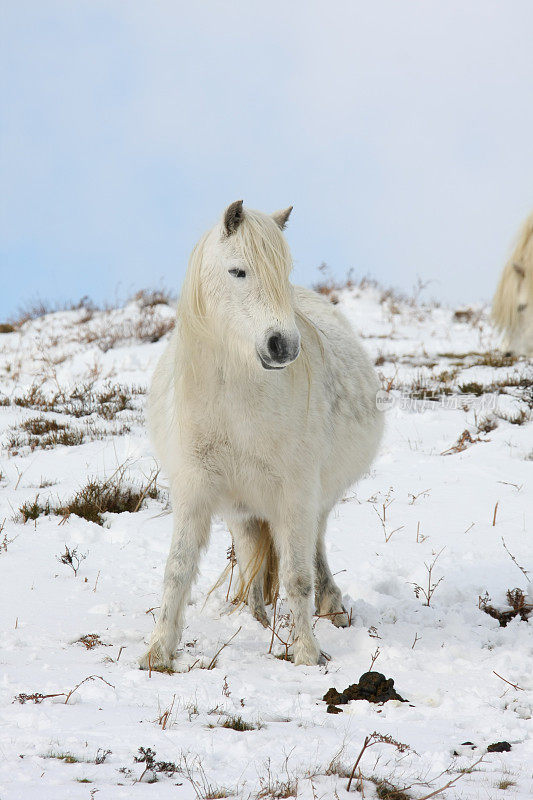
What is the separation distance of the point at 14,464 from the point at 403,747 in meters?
5.22

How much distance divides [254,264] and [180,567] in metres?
1.57

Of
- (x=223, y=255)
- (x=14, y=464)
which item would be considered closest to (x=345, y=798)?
(x=223, y=255)

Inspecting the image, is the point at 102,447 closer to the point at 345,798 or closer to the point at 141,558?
the point at 141,558

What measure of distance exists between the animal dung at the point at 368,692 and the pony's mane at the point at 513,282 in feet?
5.60

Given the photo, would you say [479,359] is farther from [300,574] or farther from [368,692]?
[368,692]

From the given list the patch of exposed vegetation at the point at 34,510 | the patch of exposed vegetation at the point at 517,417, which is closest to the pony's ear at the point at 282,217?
the patch of exposed vegetation at the point at 34,510

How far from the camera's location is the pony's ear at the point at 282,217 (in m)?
3.89

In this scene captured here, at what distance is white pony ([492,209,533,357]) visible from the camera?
7.83 ft

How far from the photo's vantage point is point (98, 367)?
11.4m

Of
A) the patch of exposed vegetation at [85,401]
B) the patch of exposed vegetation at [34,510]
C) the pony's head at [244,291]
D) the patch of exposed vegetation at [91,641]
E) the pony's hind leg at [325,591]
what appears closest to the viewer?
the pony's head at [244,291]

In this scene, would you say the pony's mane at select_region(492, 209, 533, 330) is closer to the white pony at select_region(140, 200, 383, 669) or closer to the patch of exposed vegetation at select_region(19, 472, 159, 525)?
the white pony at select_region(140, 200, 383, 669)

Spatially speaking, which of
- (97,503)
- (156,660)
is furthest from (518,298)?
(97,503)

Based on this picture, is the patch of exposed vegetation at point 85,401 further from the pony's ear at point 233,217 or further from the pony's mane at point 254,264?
the pony's ear at point 233,217

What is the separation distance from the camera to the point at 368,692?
3189mm
